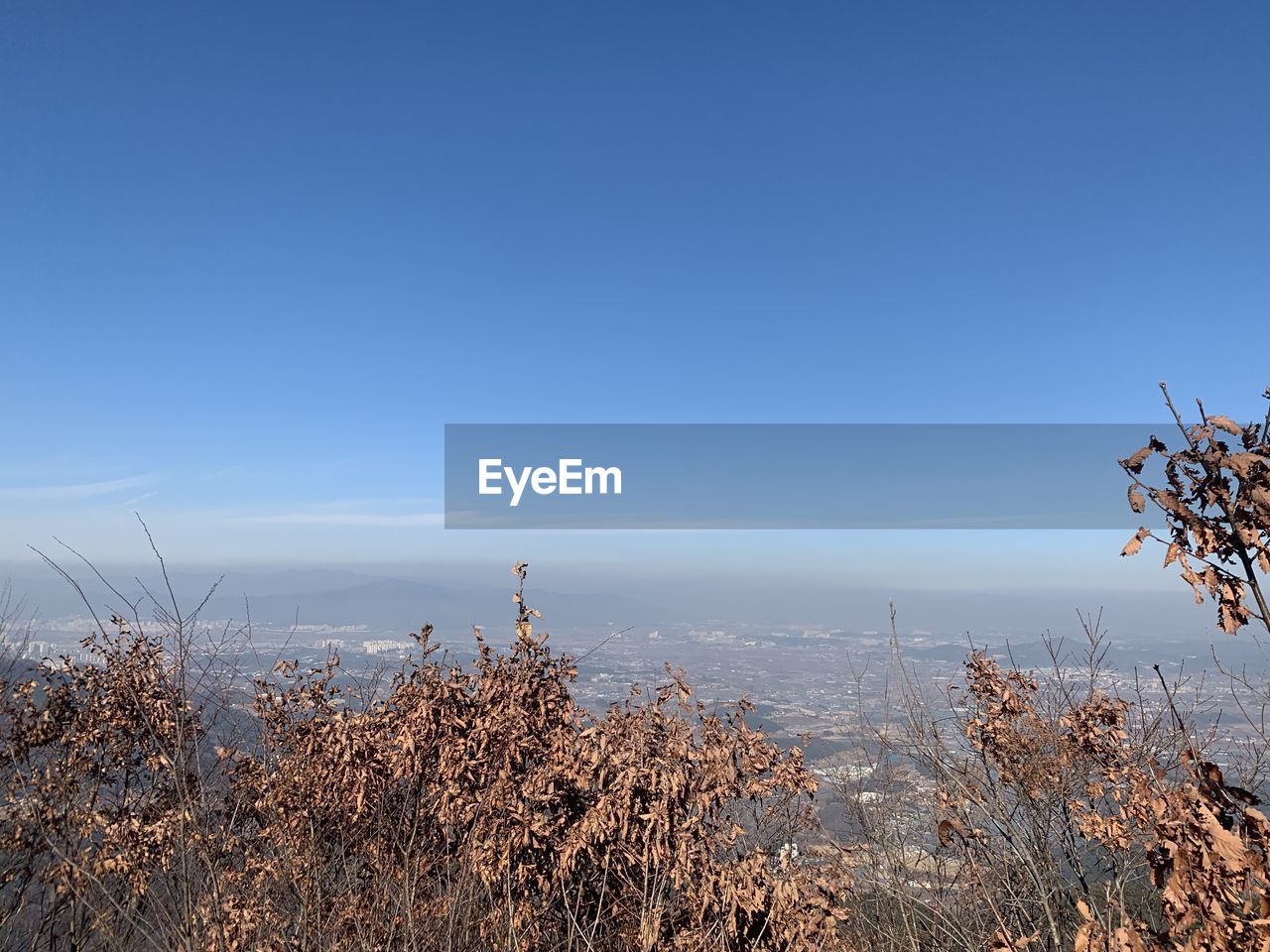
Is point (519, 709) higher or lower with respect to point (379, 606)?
higher

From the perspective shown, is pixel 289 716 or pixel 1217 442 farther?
pixel 289 716

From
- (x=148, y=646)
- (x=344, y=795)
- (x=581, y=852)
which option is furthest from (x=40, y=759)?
(x=581, y=852)

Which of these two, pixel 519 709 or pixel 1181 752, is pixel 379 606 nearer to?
pixel 519 709

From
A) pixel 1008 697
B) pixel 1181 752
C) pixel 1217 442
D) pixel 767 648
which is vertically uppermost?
pixel 1217 442

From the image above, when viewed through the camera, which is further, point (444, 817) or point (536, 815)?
point (444, 817)

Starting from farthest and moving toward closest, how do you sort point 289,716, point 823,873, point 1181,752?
point 289,716 < point 823,873 < point 1181,752

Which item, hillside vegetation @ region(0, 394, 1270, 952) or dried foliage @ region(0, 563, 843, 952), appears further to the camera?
dried foliage @ region(0, 563, 843, 952)

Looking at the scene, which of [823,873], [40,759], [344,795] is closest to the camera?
[823,873]

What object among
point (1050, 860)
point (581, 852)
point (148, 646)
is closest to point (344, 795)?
point (581, 852)

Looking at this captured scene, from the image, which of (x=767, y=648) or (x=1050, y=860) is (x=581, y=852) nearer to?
(x=1050, y=860)

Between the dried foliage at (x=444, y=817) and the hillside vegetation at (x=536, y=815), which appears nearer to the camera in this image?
the hillside vegetation at (x=536, y=815)
